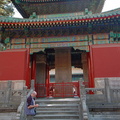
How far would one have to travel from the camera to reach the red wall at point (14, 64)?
854cm

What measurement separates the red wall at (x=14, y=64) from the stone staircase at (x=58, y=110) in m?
2.48

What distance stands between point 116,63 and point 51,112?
15.5ft

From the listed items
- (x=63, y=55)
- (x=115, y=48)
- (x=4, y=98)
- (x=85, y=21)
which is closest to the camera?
(x=4, y=98)

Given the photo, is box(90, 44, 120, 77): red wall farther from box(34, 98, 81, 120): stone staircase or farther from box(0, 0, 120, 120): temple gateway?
box(34, 98, 81, 120): stone staircase

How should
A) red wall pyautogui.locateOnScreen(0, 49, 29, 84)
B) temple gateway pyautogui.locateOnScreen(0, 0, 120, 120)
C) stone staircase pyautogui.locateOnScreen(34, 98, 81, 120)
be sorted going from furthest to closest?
1. red wall pyautogui.locateOnScreen(0, 49, 29, 84)
2. temple gateway pyautogui.locateOnScreen(0, 0, 120, 120)
3. stone staircase pyautogui.locateOnScreen(34, 98, 81, 120)

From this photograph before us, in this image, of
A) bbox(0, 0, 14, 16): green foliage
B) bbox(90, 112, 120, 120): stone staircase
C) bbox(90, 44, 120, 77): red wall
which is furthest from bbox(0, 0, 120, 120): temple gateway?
bbox(0, 0, 14, 16): green foliage

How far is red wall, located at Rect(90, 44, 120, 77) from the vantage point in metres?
8.08

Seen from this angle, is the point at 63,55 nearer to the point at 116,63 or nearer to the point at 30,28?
the point at 30,28

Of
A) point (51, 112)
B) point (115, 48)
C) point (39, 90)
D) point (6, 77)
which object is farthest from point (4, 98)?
point (115, 48)

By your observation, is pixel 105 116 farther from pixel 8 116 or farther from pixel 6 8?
pixel 6 8

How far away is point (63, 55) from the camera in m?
10.7

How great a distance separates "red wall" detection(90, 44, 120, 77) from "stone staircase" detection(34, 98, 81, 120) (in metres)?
2.52

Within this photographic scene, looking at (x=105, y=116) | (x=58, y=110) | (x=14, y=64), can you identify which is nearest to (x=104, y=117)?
(x=105, y=116)

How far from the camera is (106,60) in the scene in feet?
27.1
